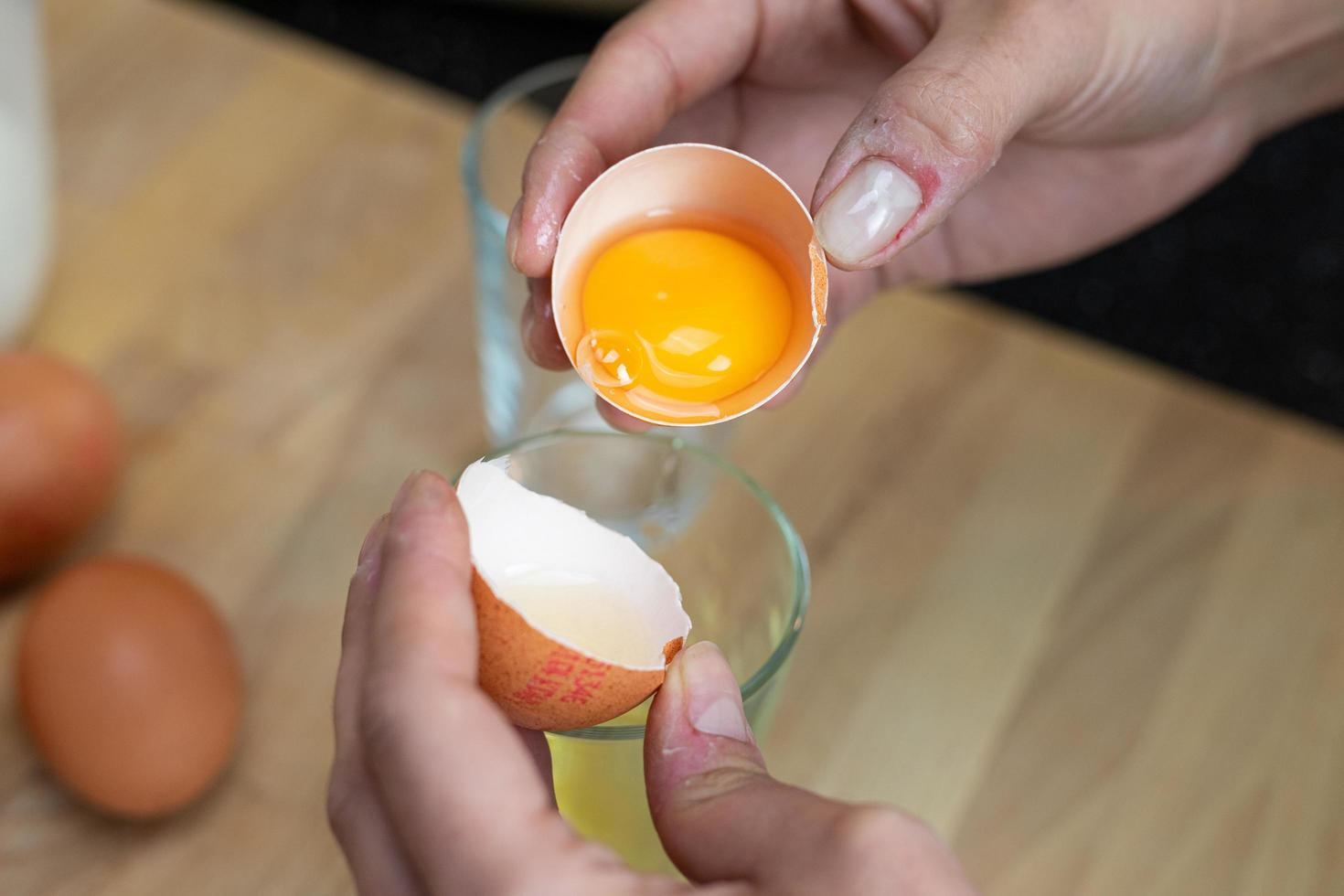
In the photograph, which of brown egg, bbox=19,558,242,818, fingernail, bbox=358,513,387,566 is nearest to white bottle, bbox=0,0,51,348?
brown egg, bbox=19,558,242,818

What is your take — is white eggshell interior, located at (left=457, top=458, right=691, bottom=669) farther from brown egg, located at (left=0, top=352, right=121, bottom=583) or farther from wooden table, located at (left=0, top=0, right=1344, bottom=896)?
brown egg, located at (left=0, top=352, right=121, bottom=583)

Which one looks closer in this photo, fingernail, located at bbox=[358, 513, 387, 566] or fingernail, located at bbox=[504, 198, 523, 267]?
fingernail, located at bbox=[358, 513, 387, 566]

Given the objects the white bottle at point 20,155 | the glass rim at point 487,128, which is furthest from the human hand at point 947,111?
the white bottle at point 20,155

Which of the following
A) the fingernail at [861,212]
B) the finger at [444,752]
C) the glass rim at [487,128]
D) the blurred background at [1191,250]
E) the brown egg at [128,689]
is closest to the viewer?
the finger at [444,752]

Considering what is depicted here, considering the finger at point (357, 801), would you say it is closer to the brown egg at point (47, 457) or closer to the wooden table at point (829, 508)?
the wooden table at point (829, 508)

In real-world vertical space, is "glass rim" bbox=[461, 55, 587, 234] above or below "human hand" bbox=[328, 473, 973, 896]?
below

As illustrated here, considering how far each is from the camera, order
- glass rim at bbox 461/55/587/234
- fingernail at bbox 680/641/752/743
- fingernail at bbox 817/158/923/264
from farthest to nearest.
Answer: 1. glass rim at bbox 461/55/587/234
2. fingernail at bbox 817/158/923/264
3. fingernail at bbox 680/641/752/743
